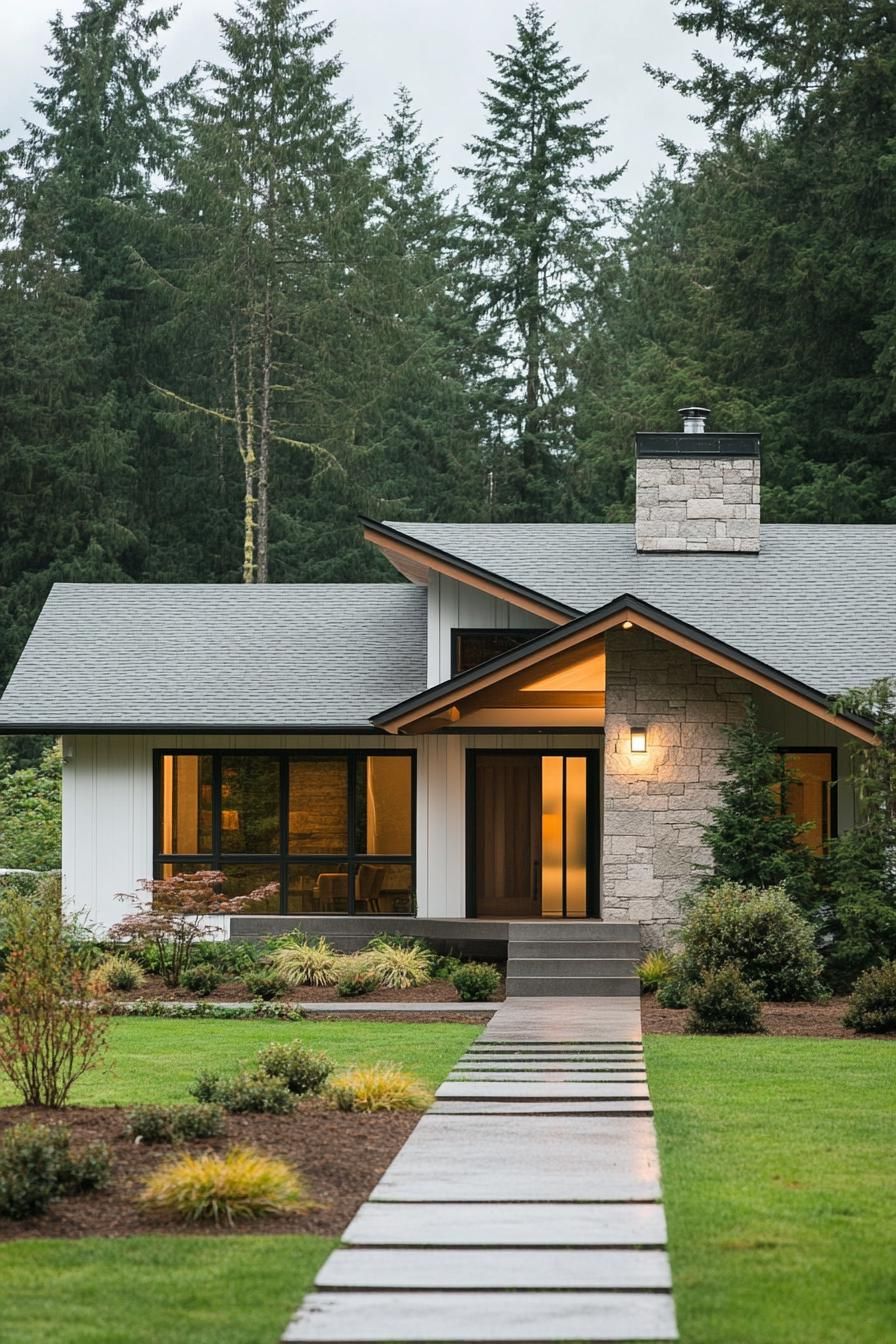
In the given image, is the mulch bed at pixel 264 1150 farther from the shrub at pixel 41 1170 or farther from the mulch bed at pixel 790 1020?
the mulch bed at pixel 790 1020

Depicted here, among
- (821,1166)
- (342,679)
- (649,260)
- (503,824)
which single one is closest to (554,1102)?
(821,1166)

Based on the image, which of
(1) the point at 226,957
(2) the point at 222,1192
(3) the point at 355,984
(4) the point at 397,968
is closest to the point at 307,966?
(4) the point at 397,968

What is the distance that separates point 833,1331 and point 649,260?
39.2 meters

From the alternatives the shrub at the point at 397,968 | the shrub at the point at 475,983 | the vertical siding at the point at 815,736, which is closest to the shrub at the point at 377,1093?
the shrub at the point at 475,983

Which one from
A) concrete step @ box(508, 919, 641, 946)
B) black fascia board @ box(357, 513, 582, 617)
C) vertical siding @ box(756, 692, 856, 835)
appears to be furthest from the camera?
black fascia board @ box(357, 513, 582, 617)

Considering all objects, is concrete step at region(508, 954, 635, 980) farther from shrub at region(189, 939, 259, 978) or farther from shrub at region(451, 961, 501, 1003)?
shrub at region(189, 939, 259, 978)

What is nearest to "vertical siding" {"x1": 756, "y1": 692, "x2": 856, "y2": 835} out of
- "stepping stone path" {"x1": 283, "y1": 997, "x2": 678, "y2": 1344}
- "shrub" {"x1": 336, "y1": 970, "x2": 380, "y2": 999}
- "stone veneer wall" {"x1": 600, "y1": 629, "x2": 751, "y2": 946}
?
"stone veneer wall" {"x1": 600, "y1": 629, "x2": 751, "y2": 946}

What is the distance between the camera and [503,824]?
58.6 feet

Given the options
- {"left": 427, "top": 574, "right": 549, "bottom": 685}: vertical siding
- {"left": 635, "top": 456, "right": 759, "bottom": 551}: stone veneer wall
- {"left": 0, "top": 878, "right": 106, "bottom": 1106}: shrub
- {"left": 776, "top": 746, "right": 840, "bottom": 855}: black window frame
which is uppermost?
{"left": 635, "top": 456, "right": 759, "bottom": 551}: stone veneer wall

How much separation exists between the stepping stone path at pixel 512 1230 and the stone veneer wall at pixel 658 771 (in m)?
5.85

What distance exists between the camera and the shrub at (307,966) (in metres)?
15.5

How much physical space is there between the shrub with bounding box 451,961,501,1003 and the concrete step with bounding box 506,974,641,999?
0.22 meters

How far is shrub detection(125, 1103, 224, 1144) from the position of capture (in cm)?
736

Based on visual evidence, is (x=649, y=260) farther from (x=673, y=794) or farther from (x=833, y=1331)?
(x=833, y=1331)
